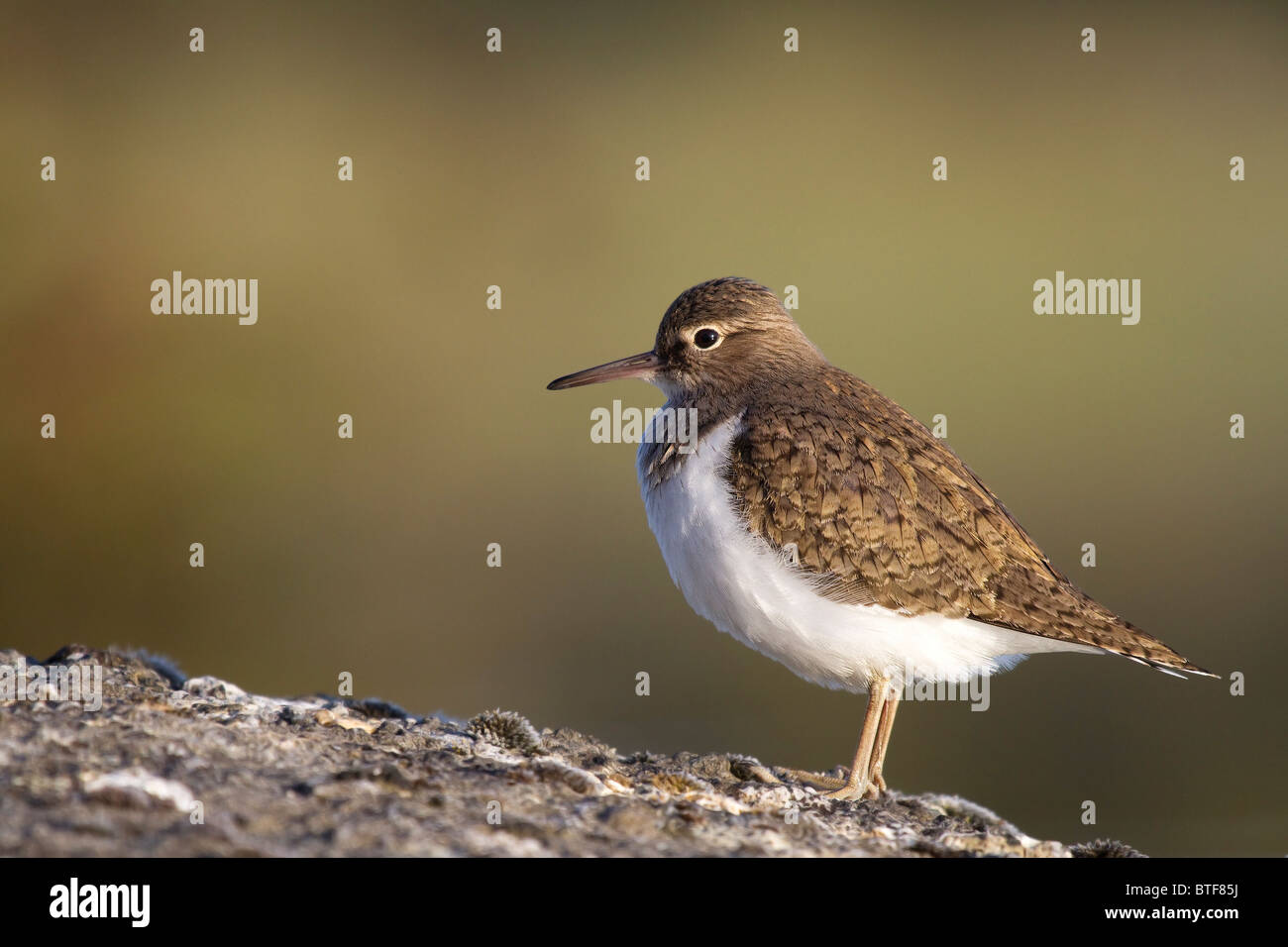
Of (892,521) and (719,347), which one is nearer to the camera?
(892,521)

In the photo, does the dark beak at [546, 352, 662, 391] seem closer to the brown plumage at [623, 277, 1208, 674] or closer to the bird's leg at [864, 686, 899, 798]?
the brown plumage at [623, 277, 1208, 674]

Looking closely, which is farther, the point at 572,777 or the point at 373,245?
the point at 373,245

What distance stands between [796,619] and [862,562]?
1.55 ft

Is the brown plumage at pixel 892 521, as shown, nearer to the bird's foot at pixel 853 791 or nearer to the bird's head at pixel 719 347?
the bird's head at pixel 719 347

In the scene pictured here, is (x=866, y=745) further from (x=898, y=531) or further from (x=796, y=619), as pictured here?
(x=898, y=531)

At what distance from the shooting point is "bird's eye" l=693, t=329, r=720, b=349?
8070mm

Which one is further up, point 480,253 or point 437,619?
point 480,253

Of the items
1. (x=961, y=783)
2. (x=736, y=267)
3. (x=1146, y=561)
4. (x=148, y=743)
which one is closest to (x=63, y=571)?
(x=736, y=267)

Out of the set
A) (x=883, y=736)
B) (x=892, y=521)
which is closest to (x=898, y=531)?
(x=892, y=521)

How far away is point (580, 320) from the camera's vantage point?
1958 centimetres

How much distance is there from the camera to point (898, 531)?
661 centimetres

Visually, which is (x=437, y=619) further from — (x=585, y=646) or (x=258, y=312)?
(x=258, y=312)

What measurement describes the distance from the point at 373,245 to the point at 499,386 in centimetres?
355

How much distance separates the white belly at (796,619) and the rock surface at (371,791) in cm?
71
